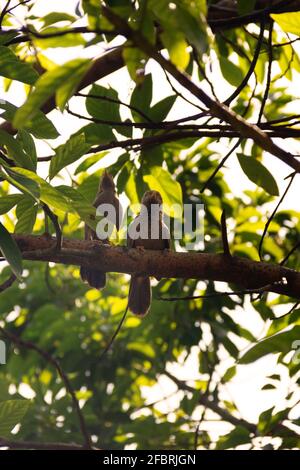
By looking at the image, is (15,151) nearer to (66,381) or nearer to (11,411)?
(11,411)

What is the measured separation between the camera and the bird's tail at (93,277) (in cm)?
428

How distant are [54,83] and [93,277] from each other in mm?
2904

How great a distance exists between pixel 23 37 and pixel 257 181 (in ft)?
3.99

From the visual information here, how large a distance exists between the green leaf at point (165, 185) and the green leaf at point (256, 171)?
575mm

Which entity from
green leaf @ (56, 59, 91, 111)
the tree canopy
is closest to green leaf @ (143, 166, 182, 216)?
the tree canopy

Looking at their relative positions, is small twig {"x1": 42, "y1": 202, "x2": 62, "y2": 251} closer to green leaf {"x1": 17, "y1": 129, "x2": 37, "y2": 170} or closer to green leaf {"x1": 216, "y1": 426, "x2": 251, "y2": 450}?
green leaf {"x1": 17, "y1": 129, "x2": 37, "y2": 170}

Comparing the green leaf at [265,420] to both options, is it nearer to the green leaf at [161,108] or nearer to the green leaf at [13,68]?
the green leaf at [161,108]

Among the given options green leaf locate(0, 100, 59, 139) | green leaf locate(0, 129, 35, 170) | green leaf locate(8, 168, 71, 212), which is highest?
green leaf locate(0, 100, 59, 139)

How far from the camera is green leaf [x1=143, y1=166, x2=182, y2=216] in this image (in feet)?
10.7

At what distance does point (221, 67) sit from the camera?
3.53 metres

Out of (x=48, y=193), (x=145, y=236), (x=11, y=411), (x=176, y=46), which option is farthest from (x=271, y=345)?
(x=145, y=236)

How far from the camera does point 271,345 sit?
2783mm

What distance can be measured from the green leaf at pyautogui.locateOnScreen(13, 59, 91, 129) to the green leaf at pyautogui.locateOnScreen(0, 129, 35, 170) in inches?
33.3

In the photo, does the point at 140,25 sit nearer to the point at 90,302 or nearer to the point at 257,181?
the point at 257,181
